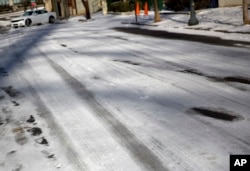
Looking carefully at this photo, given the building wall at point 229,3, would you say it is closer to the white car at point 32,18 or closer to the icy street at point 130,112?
the icy street at point 130,112

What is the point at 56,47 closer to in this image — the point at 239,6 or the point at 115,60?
the point at 115,60

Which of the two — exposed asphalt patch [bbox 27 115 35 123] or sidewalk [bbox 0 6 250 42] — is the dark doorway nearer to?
sidewalk [bbox 0 6 250 42]

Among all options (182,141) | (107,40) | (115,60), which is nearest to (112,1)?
(107,40)

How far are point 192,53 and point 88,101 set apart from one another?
467 centimetres

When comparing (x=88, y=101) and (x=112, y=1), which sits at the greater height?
(x=112, y=1)

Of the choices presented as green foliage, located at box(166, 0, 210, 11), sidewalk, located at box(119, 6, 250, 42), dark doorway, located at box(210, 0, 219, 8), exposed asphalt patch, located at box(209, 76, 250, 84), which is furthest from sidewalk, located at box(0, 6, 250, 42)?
exposed asphalt patch, located at box(209, 76, 250, 84)

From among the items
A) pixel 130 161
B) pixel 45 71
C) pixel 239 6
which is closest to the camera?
pixel 130 161

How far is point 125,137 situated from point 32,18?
108ft

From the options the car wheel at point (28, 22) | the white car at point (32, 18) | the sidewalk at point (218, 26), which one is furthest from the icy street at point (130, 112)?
the car wheel at point (28, 22)

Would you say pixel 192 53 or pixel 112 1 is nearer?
pixel 192 53

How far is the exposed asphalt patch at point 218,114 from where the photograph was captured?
5.35 meters

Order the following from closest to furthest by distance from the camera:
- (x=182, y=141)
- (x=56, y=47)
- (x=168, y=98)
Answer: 1. (x=182, y=141)
2. (x=168, y=98)
3. (x=56, y=47)

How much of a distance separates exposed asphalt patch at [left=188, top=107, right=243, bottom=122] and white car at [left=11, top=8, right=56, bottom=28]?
31.7 m

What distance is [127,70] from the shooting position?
920 cm
